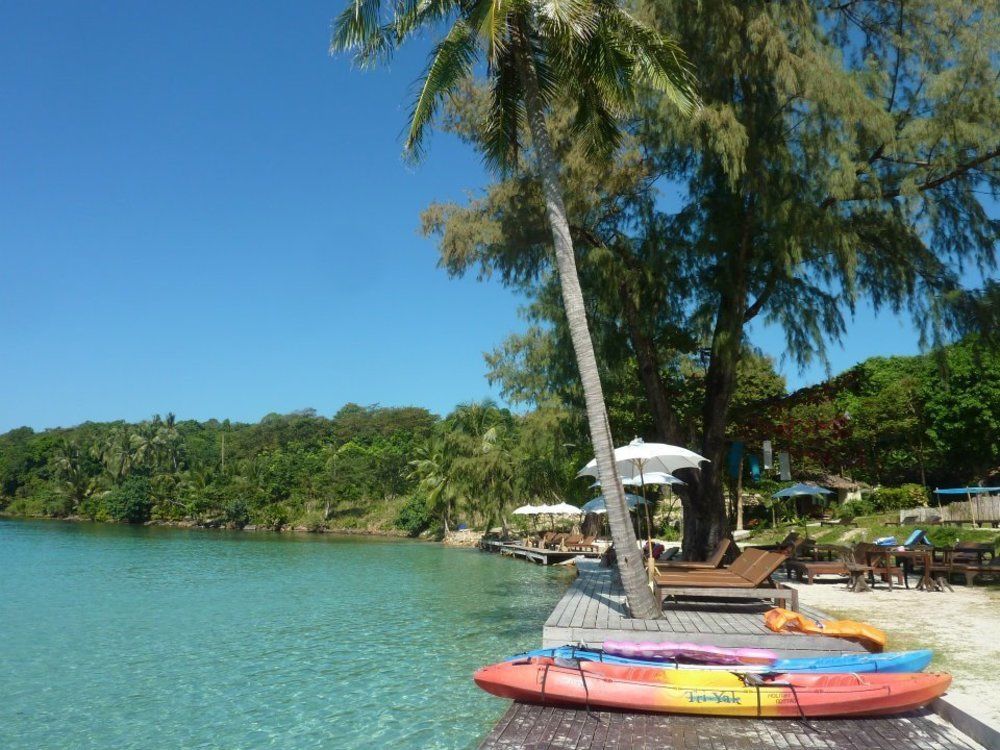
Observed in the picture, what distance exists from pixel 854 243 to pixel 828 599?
6200mm

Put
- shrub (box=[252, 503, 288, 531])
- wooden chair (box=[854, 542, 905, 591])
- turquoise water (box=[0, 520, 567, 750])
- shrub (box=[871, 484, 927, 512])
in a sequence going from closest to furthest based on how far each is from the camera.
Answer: turquoise water (box=[0, 520, 567, 750])
wooden chair (box=[854, 542, 905, 591])
shrub (box=[871, 484, 927, 512])
shrub (box=[252, 503, 288, 531])

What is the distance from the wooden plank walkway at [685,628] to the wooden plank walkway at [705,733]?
4.60ft

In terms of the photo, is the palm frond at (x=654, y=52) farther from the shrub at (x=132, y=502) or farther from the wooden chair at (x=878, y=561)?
the shrub at (x=132, y=502)

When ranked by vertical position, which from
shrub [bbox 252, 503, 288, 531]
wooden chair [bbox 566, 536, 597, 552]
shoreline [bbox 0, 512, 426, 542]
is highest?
shrub [bbox 252, 503, 288, 531]

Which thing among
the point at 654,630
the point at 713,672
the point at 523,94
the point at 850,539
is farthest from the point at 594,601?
the point at 850,539

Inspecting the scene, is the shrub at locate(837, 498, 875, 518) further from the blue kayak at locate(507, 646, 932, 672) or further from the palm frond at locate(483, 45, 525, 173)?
the blue kayak at locate(507, 646, 932, 672)

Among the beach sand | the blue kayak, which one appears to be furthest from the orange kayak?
the blue kayak

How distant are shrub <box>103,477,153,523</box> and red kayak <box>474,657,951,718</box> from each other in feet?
243

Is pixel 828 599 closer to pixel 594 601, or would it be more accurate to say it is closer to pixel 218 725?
pixel 594 601

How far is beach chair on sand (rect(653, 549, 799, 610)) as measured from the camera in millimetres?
8984

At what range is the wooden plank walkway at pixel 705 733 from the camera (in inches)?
213

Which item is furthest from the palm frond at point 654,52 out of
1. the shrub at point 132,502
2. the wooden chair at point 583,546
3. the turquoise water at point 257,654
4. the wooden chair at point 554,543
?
the shrub at point 132,502

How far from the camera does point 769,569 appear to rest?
30.3ft

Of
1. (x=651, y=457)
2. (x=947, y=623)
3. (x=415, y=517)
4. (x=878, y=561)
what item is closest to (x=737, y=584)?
(x=651, y=457)
